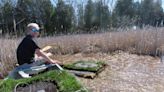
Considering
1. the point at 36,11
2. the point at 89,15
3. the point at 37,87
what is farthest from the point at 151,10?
the point at 37,87

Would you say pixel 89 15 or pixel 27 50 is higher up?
pixel 89 15

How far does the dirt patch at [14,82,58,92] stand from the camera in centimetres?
348

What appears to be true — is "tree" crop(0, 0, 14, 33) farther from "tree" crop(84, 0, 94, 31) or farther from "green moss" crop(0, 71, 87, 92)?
"green moss" crop(0, 71, 87, 92)

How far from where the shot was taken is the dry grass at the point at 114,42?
658 cm

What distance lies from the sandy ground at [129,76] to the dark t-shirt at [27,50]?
849 millimetres

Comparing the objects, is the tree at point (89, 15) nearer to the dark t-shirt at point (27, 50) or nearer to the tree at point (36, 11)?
the tree at point (36, 11)

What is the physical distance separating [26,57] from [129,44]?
357 centimetres

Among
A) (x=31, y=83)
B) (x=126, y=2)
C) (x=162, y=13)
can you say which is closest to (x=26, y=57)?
(x=31, y=83)

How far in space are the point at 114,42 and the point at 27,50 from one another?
10.9 ft

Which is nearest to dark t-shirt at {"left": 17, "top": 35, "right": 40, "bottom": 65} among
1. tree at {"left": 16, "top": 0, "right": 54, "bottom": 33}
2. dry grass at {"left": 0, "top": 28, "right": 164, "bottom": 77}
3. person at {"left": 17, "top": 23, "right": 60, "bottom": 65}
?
person at {"left": 17, "top": 23, "right": 60, "bottom": 65}

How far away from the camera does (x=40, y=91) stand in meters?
3.42

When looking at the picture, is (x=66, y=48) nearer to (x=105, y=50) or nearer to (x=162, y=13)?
(x=105, y=50)

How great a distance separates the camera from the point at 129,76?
14.9 feet

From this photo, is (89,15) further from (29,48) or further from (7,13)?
(29,48)
